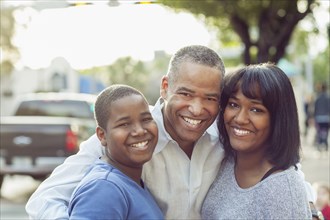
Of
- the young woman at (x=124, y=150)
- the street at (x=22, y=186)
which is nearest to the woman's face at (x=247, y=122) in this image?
the young woman at (x=124, y=150)

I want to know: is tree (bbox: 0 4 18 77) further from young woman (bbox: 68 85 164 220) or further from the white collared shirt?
young woman (bbox: 68 85 164 220)

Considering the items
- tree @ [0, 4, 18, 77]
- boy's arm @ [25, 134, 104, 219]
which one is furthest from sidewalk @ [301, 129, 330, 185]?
tree @ [0, 4, 18, 77]

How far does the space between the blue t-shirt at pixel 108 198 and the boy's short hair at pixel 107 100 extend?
20 cm

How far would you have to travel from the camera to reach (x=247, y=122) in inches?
124

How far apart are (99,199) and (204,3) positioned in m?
14.7

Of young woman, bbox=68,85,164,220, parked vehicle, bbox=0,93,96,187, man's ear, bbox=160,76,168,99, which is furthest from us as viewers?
parked vehicle, bbox=0,93,96,187

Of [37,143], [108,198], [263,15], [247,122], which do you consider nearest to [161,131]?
[247,122]

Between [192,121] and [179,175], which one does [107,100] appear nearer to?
[192,121]

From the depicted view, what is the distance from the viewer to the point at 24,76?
160 feet

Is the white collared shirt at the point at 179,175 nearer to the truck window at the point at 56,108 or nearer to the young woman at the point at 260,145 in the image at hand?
the young woman at the point at 260,145

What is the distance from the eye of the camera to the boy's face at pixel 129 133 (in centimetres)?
292

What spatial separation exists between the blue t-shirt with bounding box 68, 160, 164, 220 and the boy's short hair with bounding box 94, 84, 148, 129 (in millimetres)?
205

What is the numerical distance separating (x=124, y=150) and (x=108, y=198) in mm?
393

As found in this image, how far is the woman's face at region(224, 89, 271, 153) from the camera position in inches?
123
